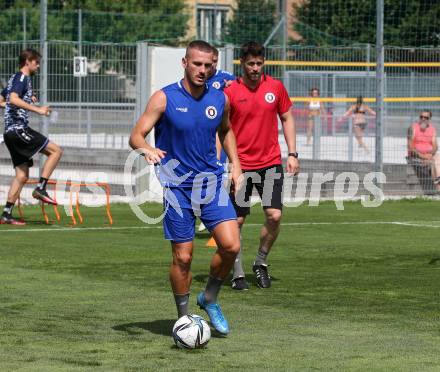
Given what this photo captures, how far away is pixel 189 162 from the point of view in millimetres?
8805

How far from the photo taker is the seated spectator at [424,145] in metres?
23.3

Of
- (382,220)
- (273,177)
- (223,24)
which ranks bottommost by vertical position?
(382,220)

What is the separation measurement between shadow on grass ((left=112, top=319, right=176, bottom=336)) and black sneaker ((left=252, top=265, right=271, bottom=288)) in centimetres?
223

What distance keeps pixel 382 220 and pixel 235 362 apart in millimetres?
11602

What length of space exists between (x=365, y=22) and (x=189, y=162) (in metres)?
22.4

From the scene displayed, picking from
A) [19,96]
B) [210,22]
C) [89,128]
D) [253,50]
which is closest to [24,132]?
[19,96]

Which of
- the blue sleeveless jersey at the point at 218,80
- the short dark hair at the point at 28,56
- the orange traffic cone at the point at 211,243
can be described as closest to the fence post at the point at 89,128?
the short dark hair at the point at 28,56

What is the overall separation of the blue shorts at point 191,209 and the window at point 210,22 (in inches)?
1262

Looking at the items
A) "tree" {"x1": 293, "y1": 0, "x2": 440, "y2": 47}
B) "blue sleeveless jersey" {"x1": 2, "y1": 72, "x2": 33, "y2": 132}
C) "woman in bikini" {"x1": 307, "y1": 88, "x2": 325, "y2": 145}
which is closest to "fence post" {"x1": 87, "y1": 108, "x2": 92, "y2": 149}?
"woman in bikini" {"x1": 307, "y1": 88, "x2": 325, "y2": 145}

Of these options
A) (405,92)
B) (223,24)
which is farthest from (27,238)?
(223,24)

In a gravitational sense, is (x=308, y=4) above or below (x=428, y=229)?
above

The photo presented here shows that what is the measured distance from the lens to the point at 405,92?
83.5 feet

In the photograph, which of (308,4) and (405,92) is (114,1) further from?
(405,92)

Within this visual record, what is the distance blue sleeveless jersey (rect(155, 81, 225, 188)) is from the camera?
8711 millimetres
